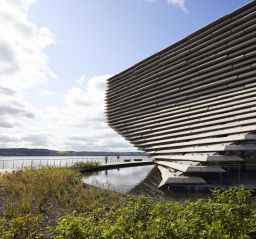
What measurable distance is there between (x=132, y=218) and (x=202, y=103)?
28.8m

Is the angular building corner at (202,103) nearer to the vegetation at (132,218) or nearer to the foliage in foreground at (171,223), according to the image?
the vegetation at (132,218)

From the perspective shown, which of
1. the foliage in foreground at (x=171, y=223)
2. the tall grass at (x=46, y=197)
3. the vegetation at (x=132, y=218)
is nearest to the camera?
the foliage in foreground at (x=171, y=223)

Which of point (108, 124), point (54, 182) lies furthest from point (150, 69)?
point (54, 182)

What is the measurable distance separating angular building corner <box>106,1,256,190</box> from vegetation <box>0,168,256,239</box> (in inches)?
466

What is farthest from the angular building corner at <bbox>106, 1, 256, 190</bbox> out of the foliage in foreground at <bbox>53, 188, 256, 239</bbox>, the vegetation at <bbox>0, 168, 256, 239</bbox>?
the foliage in foreground at <bbox>53, 188, 256, 239</bbox>

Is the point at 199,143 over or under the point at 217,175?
over

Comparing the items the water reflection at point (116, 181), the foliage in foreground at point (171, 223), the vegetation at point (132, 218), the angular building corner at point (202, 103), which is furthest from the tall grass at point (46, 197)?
the angular building corner at point (202, 103)

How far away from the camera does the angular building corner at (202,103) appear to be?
28.0 metres

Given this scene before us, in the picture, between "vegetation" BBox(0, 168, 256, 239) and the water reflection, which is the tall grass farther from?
the water reflection

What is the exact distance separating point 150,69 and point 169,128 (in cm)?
1238

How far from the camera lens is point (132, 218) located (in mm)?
9289

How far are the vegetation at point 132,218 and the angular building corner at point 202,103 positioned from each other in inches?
466

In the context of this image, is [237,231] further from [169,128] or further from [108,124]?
[108,124]

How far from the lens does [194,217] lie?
843 cm
